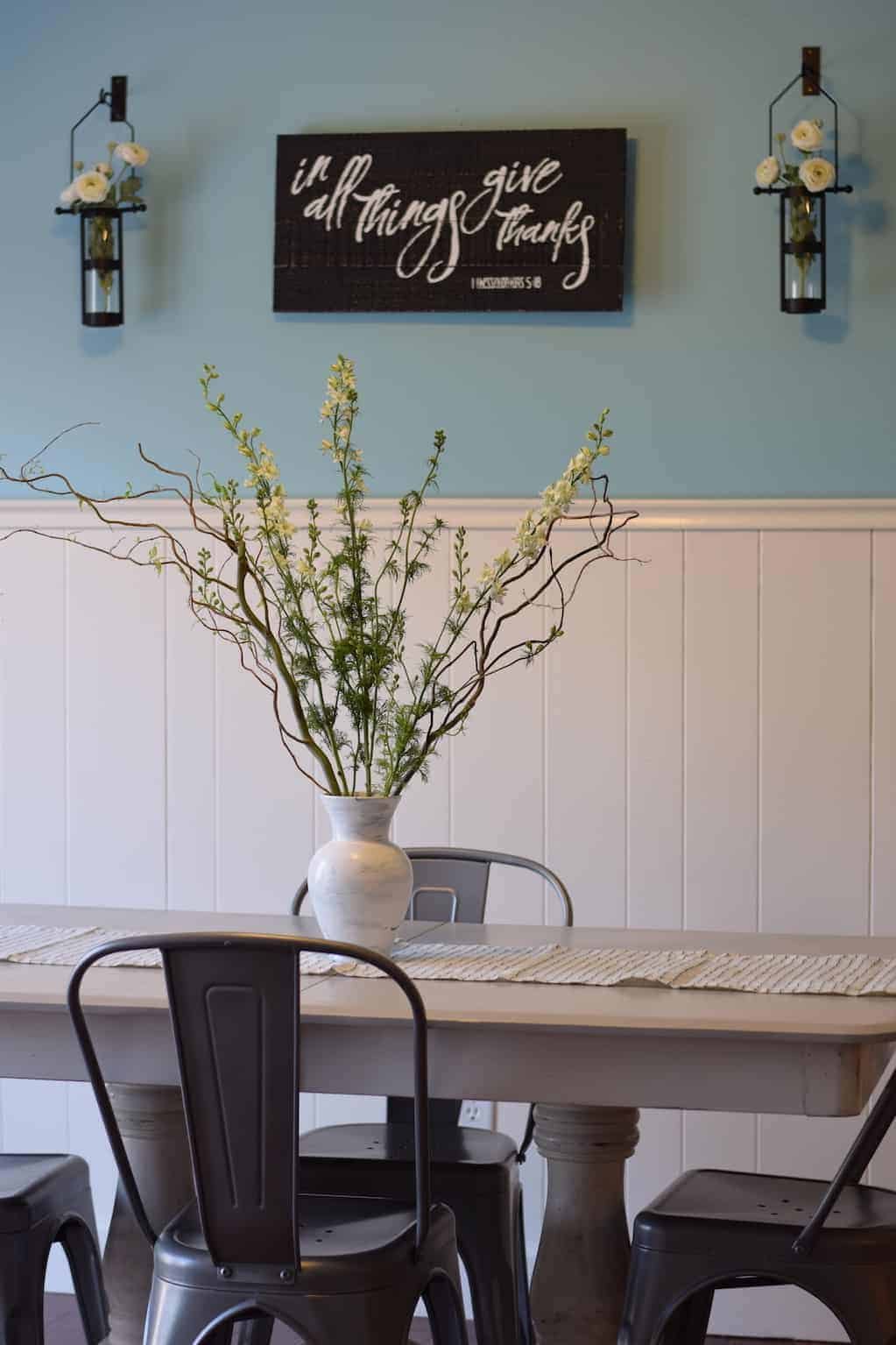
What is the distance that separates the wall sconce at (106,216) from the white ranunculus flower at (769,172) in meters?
1.20

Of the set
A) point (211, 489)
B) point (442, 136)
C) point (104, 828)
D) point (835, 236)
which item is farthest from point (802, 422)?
point (104, 828)

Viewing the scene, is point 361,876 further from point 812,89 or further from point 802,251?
point 812,89

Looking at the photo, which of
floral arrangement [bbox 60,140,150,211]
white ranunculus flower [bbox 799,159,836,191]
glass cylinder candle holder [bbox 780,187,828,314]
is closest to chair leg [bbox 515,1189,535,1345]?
glass cylinder candle holder [bbox 780,187,828,314]

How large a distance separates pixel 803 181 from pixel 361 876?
64.8 inches

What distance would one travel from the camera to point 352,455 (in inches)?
80.9

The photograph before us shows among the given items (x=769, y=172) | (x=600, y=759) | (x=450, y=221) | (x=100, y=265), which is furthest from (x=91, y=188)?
(x=600, y=759)

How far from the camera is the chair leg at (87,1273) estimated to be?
2.06m

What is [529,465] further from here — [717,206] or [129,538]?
[129,538]

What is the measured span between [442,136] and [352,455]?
4.21ft

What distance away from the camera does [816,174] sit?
2.87 meters

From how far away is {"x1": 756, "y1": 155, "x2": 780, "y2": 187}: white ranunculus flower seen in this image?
290cm

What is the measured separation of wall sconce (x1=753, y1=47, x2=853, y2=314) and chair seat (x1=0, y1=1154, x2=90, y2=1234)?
77.0 inches

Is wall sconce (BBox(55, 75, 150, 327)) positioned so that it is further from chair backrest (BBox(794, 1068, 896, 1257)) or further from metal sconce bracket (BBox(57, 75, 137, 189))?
chair backrest (BBox(794, 1068, 896, 1257))

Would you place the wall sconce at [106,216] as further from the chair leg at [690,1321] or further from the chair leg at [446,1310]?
the chair leg at [690,1321]
